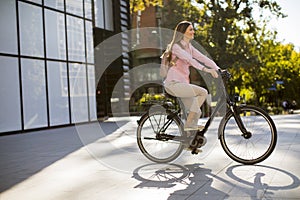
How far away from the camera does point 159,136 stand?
634 centimetres

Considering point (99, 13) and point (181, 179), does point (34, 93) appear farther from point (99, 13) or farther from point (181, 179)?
point (181, 179)

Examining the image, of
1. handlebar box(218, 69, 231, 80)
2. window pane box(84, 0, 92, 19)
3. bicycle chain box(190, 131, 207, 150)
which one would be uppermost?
window pane box(84, 0, 92, 19)

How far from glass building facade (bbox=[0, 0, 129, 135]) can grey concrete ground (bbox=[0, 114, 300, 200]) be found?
727 cm

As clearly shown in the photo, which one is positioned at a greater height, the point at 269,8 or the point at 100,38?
the point at 269,8

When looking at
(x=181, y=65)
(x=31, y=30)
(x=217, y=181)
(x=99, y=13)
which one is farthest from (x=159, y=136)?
(x=99, y=13)

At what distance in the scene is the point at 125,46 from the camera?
2466cm

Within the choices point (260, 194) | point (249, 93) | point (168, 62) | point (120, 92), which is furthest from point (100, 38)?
point (249, 93)

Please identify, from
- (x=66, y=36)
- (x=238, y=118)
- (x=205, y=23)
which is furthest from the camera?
(x=205, y=23)

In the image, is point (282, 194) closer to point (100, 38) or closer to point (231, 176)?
point (231, 176)

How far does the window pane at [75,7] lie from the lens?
18.1m

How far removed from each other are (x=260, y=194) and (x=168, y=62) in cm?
242

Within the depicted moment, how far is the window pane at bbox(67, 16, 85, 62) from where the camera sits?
1812 cm

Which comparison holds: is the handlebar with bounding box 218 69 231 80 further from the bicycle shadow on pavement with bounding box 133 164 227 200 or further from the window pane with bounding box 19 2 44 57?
the window pane with bounding box 19 2 44 57

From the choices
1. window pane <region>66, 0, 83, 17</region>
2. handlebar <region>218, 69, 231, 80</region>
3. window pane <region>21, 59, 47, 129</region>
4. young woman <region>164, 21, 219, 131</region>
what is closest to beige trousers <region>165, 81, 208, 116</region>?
young woman <region>164, 21, 219, 131</region>
